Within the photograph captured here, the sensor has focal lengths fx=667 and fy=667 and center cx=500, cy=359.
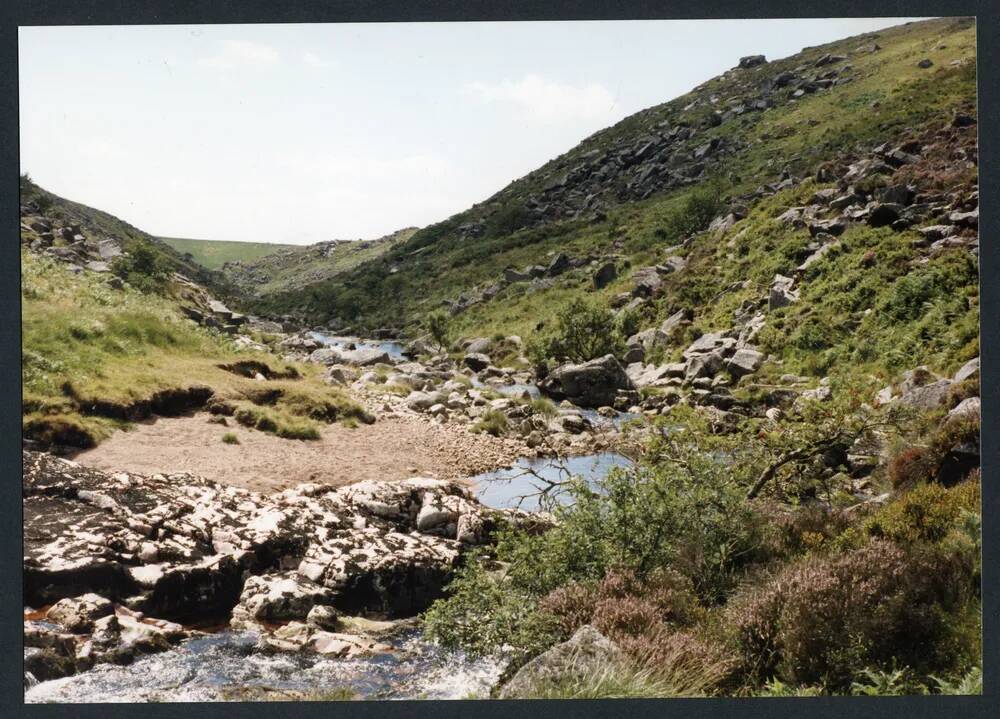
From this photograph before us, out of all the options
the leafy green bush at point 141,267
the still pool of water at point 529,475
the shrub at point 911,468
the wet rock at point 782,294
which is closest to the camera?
the shrub at point 911,468

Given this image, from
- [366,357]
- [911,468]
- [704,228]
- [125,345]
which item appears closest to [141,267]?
[125,345]

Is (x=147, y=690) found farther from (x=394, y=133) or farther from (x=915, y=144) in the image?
(x=915, y=144)

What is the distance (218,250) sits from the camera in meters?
8.42

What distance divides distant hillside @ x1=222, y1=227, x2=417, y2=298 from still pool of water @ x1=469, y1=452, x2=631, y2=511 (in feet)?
11.6

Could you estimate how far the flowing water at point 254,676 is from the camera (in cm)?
600

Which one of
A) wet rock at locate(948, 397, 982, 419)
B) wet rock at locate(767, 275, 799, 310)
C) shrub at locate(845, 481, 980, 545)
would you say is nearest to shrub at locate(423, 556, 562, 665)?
shrub at locate(845, 481, 980, 545)

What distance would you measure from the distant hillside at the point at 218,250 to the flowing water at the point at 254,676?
4.51m

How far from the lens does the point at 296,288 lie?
10094 millimetres

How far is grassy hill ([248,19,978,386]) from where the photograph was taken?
8.45 meters

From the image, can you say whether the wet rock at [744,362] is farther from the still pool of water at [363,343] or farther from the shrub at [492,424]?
the still pool of water at [363,343]

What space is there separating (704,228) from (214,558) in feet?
34.3

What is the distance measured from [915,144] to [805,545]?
6479 mm

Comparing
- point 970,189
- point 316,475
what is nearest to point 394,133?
point 316,475

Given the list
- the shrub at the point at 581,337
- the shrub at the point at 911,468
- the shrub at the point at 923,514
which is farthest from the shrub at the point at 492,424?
the shrub at the point at 911,468
